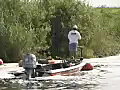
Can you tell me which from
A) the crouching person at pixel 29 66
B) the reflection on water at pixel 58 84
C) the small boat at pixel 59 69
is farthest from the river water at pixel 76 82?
the crouching person at pixel 29 66

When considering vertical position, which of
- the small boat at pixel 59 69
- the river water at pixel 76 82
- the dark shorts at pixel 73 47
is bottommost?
the river water at pixel 76 82

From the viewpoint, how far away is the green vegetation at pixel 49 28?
2472cm

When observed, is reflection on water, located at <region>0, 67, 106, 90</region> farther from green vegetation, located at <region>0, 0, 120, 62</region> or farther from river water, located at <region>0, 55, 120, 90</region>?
green vegetation, located at <region>0, 0, 120, 62</region>

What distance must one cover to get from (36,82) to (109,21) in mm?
17614

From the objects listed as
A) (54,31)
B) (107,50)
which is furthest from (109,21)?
(54,31)

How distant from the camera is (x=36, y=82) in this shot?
59.4ft

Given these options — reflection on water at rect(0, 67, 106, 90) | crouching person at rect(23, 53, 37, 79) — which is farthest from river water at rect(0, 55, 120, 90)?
crouching person at rect(23, 53, 37, 79)

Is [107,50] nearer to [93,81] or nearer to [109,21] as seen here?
[109,21]

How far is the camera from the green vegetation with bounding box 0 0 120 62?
24.7 meters

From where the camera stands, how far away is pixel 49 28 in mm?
27281

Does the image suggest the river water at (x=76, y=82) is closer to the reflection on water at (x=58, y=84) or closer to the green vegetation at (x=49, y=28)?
the reflection on water at (x=58, y=84)

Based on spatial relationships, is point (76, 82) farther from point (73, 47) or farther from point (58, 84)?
point (73, 47)

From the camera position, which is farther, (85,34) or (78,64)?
(85,34)

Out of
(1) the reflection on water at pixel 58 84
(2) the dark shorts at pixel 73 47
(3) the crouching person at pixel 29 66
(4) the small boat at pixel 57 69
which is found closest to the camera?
(1) the reflection on water at pixel 58 84
